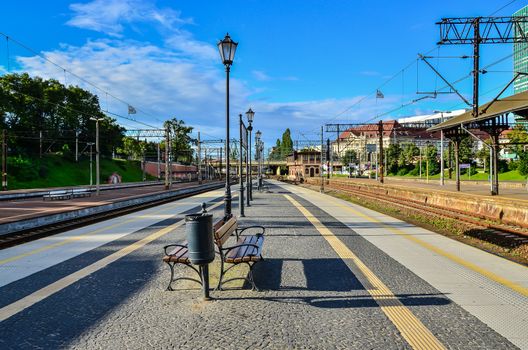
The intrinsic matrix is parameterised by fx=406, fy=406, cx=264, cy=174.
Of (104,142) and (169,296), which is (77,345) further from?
(104,142)

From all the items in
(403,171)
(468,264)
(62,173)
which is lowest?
(468,264)

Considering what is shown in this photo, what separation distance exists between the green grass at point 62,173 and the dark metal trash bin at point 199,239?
43261 millimetres

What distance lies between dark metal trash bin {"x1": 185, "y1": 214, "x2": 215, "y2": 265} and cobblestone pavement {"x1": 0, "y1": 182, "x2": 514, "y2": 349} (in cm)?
63

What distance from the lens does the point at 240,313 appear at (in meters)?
4.80

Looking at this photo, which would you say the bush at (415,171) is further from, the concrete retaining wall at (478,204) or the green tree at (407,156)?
the concrete retaining wall at (478,204)

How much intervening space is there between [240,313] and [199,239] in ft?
3.29

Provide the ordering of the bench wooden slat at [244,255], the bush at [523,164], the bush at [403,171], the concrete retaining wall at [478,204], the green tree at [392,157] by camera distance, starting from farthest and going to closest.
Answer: the green tree at [392,157]
the bush at [403,171]
the bush at [523,164]
the concrete retaining wall at [478,204]
the bench wooden slat at [244,255]

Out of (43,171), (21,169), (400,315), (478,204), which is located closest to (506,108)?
(478,204)

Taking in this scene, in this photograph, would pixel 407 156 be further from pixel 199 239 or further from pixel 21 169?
pixel 199 239

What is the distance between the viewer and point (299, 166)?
3954 inches

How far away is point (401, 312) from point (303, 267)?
2375 millimetres

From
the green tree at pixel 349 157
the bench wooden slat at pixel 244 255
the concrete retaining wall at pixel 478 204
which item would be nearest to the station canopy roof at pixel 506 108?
the concrete retaining wall at pixel 478 204

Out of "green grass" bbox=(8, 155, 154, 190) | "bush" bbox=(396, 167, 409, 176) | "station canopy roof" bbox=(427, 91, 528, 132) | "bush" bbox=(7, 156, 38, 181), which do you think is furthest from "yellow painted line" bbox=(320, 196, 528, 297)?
"bush" bbox=(396, 167, 409, 176)

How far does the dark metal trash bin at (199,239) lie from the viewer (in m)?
4.94
